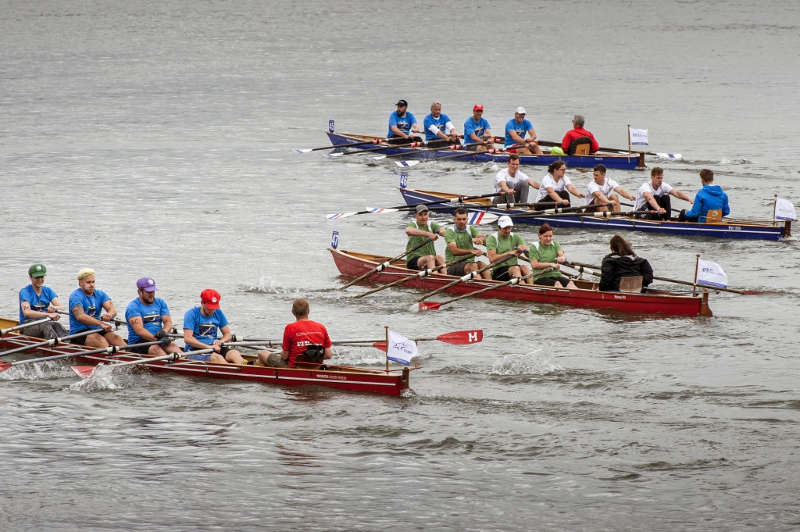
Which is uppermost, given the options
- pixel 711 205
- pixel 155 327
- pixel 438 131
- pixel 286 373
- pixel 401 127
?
pixel 401 127

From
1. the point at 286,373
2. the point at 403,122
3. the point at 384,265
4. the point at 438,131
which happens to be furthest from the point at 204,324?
the point at 403,122

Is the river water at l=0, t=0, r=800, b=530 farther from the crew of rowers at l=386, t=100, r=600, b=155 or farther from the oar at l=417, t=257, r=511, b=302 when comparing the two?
the crew of rowers at l=386, t=100, r=600, b=155

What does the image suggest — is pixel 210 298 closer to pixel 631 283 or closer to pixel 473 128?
pixel 631 283

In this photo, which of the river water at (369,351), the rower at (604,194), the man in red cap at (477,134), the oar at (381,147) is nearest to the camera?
the river water at (369,351)

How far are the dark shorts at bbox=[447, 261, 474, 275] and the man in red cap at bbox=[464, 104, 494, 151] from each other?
49.8ft

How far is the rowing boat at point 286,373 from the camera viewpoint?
679 inches

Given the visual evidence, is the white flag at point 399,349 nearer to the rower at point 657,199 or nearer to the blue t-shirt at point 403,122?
the rower at point 657,199

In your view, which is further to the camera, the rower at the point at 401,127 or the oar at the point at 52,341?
the rower at the point at 401,127

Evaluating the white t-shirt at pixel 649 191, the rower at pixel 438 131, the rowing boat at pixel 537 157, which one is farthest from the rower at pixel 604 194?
the rower at pixel 438 131

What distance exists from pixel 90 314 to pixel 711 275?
11050 mm

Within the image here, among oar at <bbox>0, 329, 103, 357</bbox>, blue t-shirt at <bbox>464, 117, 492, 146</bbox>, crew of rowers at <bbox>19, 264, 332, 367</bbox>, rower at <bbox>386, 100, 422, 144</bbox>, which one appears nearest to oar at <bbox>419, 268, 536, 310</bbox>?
crew of rowers at <bbox>19, 264, 332, 367</bbox>

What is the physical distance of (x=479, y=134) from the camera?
38.9 metres

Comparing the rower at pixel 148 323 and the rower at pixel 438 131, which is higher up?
the rower at pixel 438 131

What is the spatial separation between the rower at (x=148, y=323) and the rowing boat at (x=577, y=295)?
673cm
